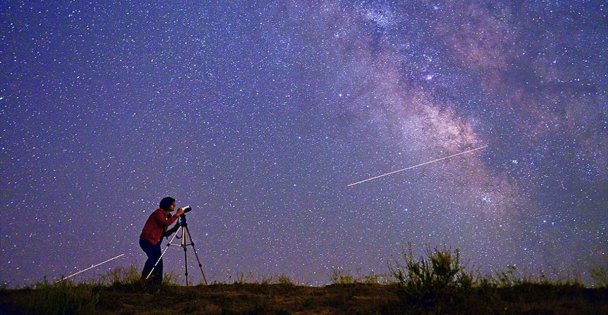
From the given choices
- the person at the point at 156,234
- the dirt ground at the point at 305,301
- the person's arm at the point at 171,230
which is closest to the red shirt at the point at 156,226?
the person at the point at 156,234

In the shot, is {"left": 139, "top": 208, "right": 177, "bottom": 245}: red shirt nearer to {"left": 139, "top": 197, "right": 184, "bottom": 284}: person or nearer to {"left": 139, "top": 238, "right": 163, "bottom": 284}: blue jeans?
{"left": 139, "top": 197, "right": 184, "bottom": 284}: person

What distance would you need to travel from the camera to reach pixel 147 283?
363 inches

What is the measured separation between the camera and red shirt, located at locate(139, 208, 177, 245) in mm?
9883

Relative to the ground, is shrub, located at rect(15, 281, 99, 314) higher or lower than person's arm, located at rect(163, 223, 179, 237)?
lower

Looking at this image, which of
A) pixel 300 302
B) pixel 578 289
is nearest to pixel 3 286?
pixel 300 302

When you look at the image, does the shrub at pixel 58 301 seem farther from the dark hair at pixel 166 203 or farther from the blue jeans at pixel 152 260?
the dark hair at pixel 166 203

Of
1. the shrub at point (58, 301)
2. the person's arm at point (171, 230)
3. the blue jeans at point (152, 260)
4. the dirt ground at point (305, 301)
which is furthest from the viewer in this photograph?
the person's arm at point (171, 230)

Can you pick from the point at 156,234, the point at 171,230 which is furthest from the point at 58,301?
the point at 171,230

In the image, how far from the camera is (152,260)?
980 cm

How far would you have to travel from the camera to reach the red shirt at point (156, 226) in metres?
9.88

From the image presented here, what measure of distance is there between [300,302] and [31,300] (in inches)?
170

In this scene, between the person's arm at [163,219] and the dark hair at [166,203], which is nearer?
the person's arm at [163,219]

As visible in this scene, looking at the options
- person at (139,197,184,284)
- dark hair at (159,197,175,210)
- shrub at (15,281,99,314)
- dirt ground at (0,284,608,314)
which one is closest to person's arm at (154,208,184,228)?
person at (139,197,184,284)

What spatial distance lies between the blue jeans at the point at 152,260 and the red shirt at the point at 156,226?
0.34ft
